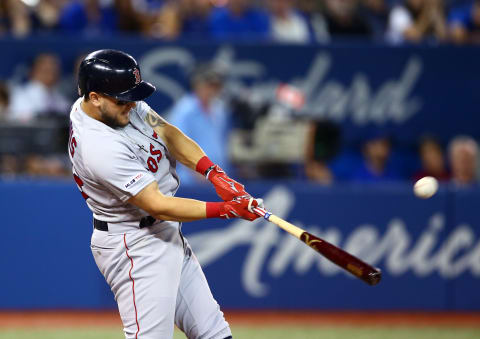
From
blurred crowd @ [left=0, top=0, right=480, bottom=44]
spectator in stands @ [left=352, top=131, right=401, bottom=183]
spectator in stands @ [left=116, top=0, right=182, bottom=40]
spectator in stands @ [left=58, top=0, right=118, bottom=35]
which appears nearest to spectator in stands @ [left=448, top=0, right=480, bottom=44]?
blurred crowd @ [left=0, top=0, right=480, bottom=44]

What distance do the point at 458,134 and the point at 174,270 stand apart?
592cm

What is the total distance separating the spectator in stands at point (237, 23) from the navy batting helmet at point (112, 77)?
17.4 feet

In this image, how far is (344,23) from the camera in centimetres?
968

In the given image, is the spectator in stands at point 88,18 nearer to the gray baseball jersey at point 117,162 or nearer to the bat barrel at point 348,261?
the gray baseball jersey at point 117,162

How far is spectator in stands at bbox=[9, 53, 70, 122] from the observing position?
8.06m

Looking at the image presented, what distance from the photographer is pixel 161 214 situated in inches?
151

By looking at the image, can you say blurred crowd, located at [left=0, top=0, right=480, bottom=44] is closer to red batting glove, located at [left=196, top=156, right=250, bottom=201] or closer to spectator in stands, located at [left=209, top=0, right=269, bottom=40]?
spectator in stands, located at [left=209, top=0, right=269, bottom=40]

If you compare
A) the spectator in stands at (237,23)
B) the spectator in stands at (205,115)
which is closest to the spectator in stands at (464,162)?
the spectator in stands at (205,115)

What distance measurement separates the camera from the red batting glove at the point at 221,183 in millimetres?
4039

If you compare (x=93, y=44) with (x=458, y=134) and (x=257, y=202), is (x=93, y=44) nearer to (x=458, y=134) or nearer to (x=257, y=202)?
(x=458, y=134)

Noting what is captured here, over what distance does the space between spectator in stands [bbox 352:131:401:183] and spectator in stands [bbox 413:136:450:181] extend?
332mm

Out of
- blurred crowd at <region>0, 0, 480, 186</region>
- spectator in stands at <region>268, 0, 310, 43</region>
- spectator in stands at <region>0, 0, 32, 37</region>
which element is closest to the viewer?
blurred crowd at <region>0, 0, 480, 186</region>

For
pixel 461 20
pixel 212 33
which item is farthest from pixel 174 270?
pixel 461 20

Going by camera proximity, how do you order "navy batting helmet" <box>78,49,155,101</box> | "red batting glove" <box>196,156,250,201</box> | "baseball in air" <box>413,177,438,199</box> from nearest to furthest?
"navy batting helmet" <box>78,49,155,101</box>
"red batting glove" <box>196,156,250,201</box>
"baseball in air" <box>413,177,438,199</box>
